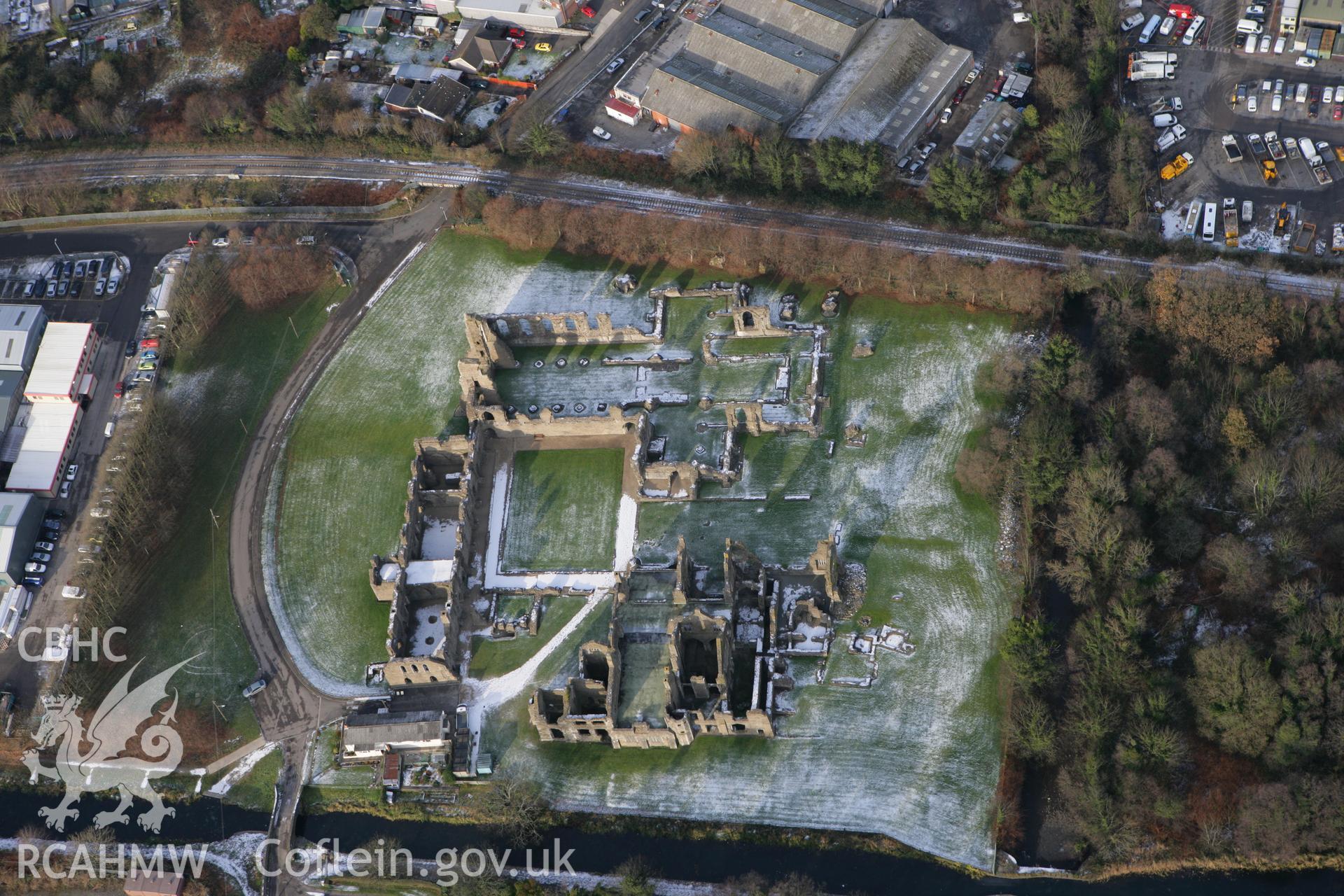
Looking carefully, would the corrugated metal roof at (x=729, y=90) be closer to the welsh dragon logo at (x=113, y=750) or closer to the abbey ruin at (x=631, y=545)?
the abbey ruin at (x=631, y=545)

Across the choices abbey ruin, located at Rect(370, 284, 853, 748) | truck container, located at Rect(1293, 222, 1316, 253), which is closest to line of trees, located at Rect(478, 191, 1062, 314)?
abbey ruin, located at Rect(370, 284, 853, 748)

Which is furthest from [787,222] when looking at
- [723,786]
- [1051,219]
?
[723,786]

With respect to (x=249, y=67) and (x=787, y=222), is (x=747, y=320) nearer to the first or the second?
(x=787, y=222)

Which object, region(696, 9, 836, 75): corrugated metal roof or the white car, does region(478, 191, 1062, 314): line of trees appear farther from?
the white car

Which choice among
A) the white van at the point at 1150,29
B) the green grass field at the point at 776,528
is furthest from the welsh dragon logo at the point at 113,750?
the white van at the point at 1150,29

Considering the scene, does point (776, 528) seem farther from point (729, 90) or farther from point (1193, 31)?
point (1193, 31)

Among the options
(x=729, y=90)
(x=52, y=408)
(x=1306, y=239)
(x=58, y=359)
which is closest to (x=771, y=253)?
(x=729, y=90)
